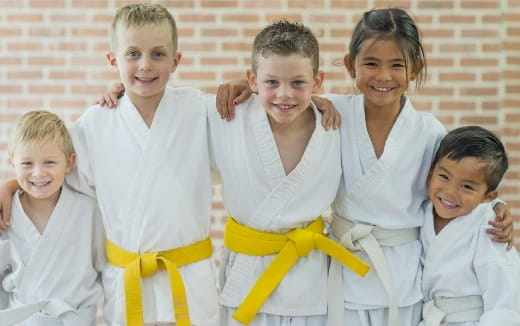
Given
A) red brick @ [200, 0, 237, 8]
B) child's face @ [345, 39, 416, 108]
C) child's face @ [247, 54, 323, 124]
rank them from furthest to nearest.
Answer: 1. red brick @ [200, 0, 237, 8]
2. child's face @ [345, 39, 416, 108]
3. child's face @ [247, 54, 323, 124]

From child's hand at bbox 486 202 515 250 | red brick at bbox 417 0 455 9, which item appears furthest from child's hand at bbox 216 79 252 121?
red brick at bbox 417 0 455 9

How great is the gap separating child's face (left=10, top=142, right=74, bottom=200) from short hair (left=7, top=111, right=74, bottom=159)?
17 mm

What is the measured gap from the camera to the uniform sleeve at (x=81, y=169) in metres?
2.19

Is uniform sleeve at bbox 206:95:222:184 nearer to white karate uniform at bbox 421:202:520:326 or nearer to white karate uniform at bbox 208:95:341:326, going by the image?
white karate uniform at bbox 208:95:341:326

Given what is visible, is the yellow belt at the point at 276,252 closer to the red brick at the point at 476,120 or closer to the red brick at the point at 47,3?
the red brick at the point at 476,120

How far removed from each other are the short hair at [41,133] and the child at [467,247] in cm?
120

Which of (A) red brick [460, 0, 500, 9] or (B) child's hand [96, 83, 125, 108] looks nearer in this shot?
(B) child's hand [96, 83, 125, 108]

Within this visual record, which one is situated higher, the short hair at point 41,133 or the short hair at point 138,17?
the short hair at point 138,17

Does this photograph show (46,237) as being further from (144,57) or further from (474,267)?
(474,267)

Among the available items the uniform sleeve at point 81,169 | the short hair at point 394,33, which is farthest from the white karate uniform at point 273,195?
the uniform sleeve at point 81,169

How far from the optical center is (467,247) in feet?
7.06

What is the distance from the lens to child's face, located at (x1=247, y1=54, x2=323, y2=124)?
2.05 metres

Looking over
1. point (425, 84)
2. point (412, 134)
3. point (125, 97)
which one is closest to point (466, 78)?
point (425, 84)

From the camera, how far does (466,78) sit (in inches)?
141
